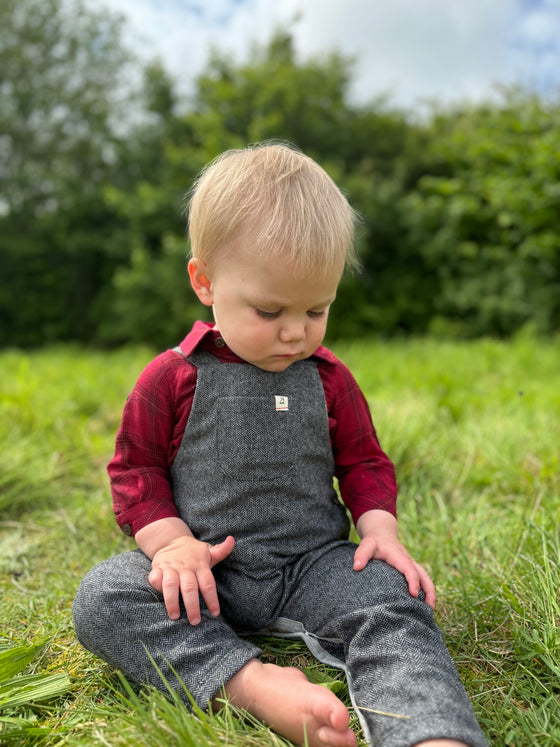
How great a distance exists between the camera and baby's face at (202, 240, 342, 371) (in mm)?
1229

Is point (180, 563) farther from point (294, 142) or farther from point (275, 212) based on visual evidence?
point (294, 142)

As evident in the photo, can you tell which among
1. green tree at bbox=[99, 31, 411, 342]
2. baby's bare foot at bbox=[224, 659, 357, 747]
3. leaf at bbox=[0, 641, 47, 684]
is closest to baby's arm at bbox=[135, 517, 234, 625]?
baby's bare foot at bbox=[224, 659, 357, 747]

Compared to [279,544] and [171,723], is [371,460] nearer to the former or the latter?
[279,544]

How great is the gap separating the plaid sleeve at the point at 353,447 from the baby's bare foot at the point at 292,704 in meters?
0.47

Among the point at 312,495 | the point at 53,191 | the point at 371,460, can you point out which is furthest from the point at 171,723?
the point at 53,191

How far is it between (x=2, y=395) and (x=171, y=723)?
94.2 inches

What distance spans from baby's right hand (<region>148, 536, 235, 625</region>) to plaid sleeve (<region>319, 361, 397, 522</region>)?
1.21 feet

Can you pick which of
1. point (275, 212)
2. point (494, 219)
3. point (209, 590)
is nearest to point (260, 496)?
point (209, 590)

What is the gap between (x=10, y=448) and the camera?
2412mm

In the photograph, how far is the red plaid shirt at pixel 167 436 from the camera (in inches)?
53.7

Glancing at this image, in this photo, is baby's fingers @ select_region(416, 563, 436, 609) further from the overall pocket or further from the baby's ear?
the baby's ear

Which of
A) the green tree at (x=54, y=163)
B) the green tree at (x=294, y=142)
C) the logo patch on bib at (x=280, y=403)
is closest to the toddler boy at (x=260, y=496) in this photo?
the logo patch on bib at (x=280, y=403)

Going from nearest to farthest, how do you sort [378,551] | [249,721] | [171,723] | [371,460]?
[171,723] < [249,721] < [378,551] < [371,460]

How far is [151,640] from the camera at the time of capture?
1.16m
